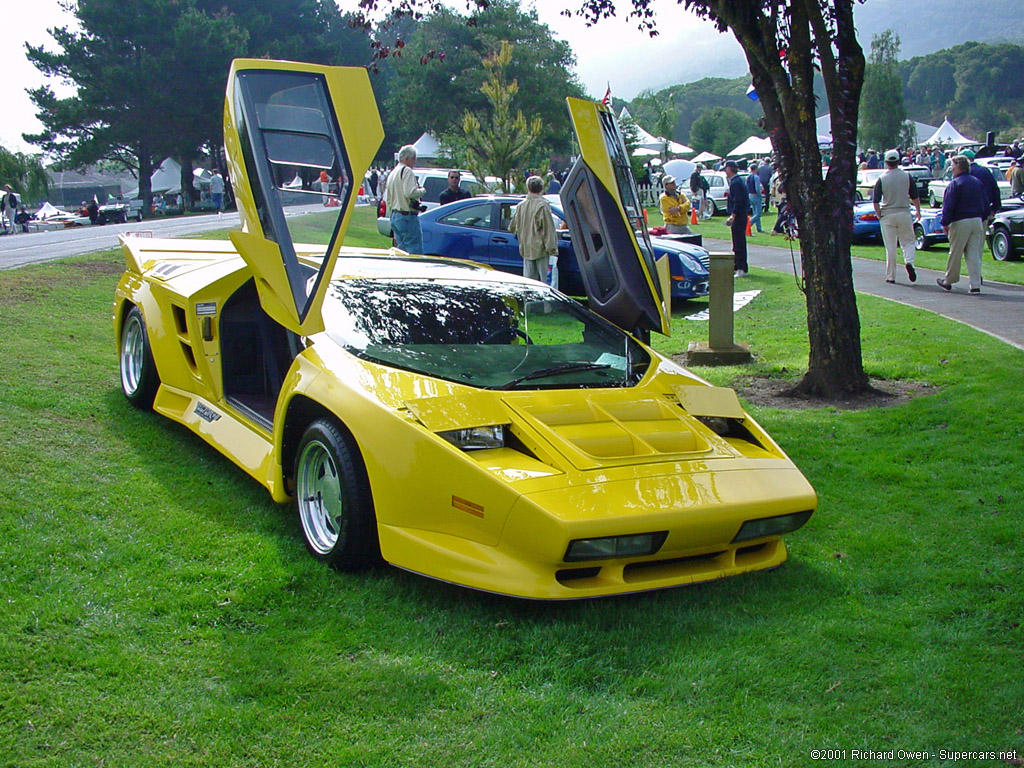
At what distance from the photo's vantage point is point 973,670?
3049mm

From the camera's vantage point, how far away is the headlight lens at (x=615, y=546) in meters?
3.22

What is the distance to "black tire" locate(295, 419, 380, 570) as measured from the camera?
3.64 m

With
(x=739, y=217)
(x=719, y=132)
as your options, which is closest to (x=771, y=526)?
(x=739, y=217)

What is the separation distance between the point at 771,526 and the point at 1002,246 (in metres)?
15.4

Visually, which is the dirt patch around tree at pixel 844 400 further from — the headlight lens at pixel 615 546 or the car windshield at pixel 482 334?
the headlight lens at pixel 615 546

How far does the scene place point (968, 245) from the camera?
1239cm

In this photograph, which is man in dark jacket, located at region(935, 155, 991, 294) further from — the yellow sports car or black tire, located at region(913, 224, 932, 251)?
the yellow sports car

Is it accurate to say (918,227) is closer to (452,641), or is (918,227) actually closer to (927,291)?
(927,291)

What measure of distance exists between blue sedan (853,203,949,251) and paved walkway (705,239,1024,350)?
107 inches

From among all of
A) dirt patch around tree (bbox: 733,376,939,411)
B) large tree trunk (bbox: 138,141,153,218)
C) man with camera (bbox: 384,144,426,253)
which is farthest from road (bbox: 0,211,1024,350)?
large tree trunk (bbox: 138,141,153,218)

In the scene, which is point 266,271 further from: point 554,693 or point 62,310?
point 62,310

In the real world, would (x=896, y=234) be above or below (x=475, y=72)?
below

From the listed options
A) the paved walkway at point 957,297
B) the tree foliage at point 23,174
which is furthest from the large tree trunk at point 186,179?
the paved walkway at point 957,297

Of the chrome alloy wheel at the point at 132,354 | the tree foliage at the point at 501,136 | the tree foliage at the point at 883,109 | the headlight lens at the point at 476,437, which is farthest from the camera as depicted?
the tree foliage at the point at 883,109
